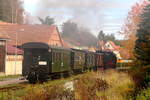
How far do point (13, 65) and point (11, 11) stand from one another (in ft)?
140

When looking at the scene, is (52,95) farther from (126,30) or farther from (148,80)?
(126,30)

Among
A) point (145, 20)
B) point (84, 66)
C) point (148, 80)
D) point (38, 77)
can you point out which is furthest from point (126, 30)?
point (148, 80)

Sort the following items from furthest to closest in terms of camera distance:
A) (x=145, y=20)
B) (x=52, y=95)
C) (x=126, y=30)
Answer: (x=126, y=30), (x=145, y=20), (x=52, y=95)

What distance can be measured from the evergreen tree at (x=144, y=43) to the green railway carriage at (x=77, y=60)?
293 inches

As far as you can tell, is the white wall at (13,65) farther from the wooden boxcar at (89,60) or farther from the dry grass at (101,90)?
the dry grass at (101,90)

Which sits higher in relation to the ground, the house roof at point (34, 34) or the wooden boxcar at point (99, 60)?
the house roof at point (34, 34)

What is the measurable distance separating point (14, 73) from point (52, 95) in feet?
94.6

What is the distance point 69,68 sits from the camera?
2639cm

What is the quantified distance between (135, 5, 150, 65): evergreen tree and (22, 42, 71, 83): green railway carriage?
6126 mm

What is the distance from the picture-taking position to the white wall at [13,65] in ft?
115

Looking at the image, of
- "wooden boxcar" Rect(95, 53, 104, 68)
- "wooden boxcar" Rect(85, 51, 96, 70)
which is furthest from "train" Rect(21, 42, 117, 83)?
"wooden boxcar" Rect(95, 53, 104, 68)

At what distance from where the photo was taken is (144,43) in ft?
55.1

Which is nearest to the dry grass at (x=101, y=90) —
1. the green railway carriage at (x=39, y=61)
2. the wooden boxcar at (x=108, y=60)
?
the green railway carriage at (x=39, y=61)

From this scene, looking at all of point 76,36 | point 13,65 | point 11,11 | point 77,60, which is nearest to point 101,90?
point 77,60
